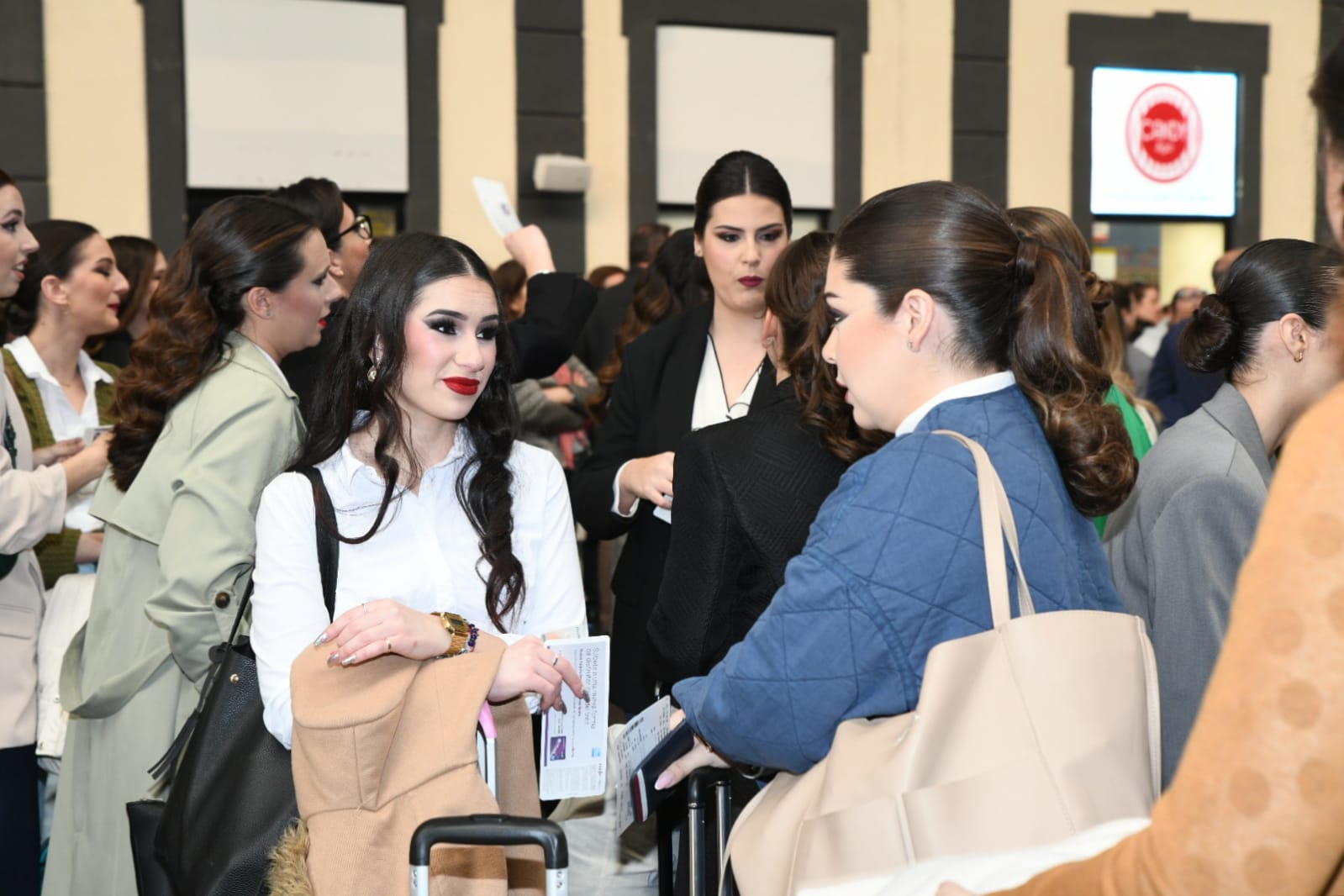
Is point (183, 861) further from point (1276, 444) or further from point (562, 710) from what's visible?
point (1276, 444)

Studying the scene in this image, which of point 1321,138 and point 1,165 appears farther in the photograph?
point 1,165

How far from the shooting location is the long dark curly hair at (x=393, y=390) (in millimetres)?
2492

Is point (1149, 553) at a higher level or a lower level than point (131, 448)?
lower

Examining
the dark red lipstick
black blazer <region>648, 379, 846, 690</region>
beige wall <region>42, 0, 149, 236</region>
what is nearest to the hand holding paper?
the dark red lipstick

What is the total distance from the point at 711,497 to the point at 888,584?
0.63 m

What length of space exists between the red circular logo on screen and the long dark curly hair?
9.52m

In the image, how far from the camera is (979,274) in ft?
6.19

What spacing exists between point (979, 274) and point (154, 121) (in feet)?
24.7

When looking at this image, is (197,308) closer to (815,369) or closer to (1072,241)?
(815,369)

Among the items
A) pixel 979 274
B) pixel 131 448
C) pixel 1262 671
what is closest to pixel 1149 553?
pixel 979 274

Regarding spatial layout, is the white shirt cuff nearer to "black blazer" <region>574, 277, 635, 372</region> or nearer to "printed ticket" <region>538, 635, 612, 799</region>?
"printed ticket" <region>538, 635, 612, 799</region>

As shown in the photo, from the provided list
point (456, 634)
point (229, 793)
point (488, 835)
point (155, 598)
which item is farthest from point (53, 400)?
point (488, 835)

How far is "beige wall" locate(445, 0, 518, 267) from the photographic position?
901cm

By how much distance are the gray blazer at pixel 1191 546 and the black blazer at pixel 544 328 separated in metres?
1.62
